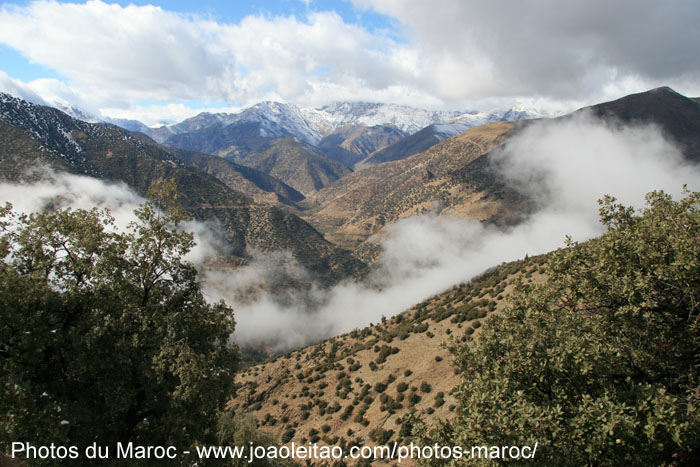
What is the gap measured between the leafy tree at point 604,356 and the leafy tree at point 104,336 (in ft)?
25.9

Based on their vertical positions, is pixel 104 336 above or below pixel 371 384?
above

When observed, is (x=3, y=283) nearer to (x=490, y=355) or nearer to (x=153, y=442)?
(x=153, y=442)

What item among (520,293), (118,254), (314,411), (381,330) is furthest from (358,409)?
(118,254)

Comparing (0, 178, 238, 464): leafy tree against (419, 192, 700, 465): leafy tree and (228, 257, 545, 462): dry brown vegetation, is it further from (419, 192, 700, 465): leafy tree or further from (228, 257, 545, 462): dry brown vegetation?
(228, 257, 545, 462): dry brown vegetation

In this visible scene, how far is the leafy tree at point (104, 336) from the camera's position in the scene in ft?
28.9

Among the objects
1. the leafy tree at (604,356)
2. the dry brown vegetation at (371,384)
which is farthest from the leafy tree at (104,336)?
the dry brown vegetation at (371,384)

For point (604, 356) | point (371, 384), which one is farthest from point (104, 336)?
point (371, 384)

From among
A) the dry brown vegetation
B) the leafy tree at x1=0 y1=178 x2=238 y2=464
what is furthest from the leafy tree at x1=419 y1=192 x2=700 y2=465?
the dry brown vegetation

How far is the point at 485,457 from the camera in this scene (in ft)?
29.5

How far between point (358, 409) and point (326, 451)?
807 cm

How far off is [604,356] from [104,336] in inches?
577

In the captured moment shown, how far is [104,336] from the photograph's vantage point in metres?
9.98

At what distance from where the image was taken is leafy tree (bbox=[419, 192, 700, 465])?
8.91 m

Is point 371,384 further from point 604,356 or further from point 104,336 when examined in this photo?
point 104,336
